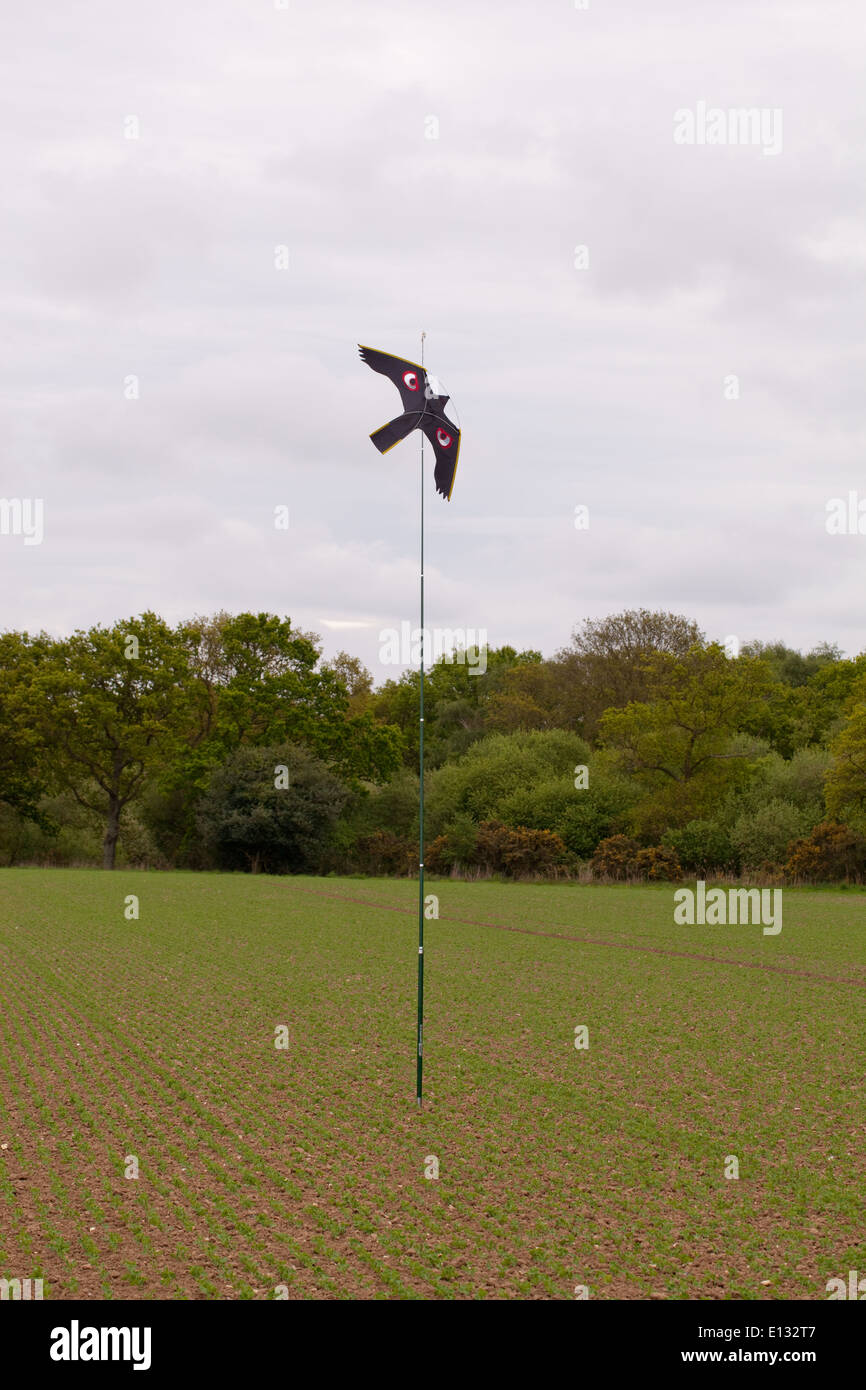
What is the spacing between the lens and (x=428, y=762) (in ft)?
227

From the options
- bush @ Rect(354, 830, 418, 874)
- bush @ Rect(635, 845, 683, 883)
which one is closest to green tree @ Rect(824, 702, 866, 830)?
bush @ Rect(635, 845, 683, 883)

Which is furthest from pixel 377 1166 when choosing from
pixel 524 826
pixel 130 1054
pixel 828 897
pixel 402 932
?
pixel 524 826

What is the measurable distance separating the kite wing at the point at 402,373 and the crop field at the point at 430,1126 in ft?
20.2

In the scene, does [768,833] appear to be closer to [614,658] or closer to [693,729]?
[693,729]

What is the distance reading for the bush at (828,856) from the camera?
3873 cm

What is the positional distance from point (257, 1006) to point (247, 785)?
116ft

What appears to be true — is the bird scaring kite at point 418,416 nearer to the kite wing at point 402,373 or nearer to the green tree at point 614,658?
the kite wing at point 402,373

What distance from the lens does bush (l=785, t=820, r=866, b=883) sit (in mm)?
38734

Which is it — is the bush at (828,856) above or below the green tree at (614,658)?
below

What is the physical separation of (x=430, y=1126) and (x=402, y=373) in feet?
21.1

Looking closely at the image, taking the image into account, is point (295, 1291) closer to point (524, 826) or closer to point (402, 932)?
point (402, 932)

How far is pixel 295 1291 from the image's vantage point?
19.2ft

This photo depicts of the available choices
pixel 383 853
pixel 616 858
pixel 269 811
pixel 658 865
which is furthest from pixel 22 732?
pixel 658 865

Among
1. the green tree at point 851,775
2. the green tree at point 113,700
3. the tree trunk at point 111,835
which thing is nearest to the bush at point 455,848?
the green tree at point 113,700
